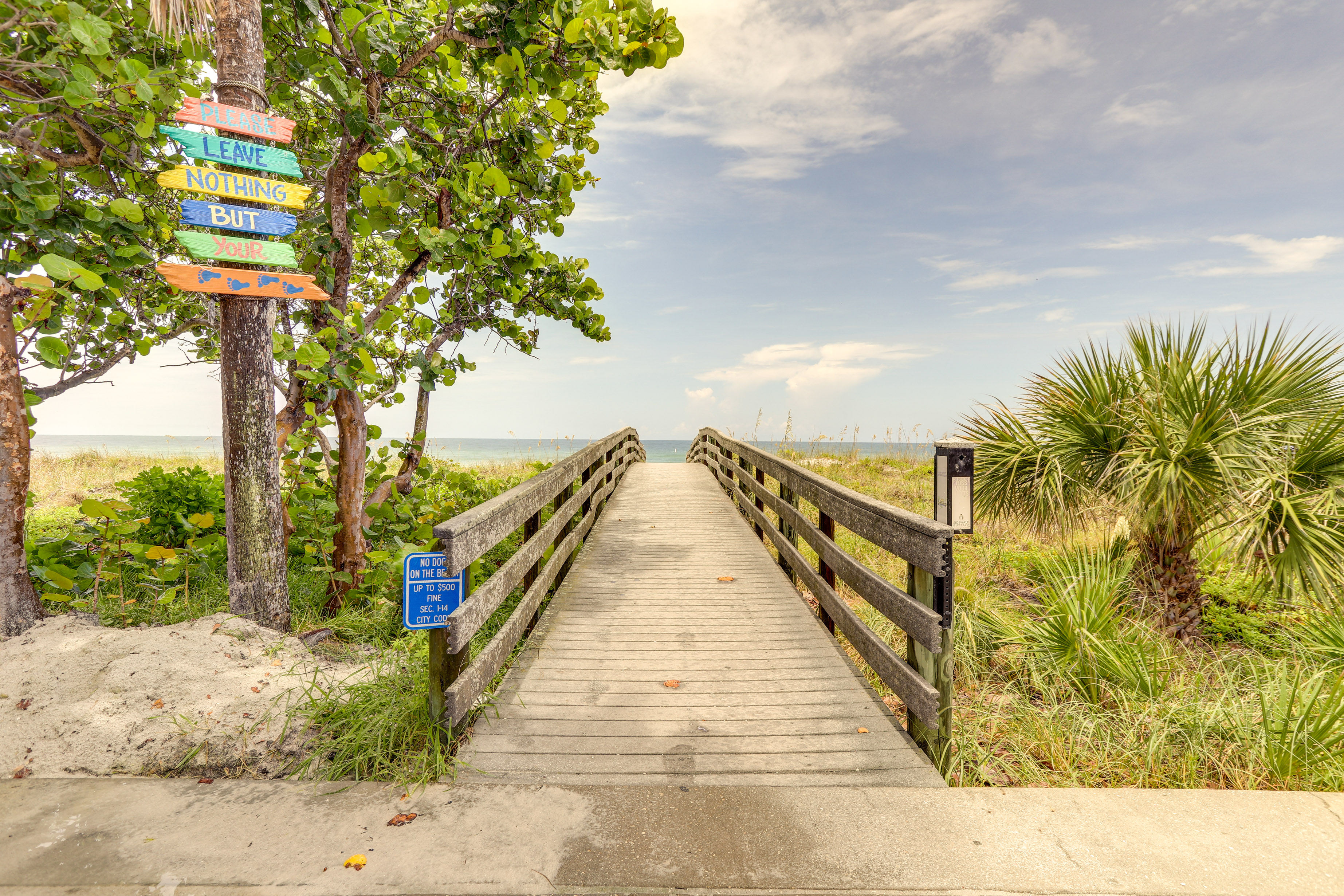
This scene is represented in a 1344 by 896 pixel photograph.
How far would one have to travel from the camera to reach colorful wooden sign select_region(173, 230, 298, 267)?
3.41 meters

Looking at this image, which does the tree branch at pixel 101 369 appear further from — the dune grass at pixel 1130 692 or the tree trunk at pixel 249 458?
the dune grass at pixel 1130 692

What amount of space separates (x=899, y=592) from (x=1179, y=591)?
394cm

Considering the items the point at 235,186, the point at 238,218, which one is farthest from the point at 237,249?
the point at 235,186

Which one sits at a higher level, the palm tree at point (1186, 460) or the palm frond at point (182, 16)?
the palm frond at point (182, 16)

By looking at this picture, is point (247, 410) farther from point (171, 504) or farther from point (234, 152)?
point (171, 504)

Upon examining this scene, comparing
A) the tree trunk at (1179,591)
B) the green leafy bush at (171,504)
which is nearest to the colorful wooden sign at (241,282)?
the green leafy bush at (171,504)

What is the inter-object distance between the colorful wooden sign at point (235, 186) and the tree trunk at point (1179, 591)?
734 centimetres

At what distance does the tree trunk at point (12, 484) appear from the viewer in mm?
3531

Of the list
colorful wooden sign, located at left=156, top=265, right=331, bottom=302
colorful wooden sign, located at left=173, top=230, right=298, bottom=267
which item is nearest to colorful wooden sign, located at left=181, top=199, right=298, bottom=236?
colorful wooden sign, located at left=173, top=230, right=298, bottom=267

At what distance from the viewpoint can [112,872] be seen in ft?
6.59

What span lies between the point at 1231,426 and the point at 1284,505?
0.82m

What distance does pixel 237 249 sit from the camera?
3.51m

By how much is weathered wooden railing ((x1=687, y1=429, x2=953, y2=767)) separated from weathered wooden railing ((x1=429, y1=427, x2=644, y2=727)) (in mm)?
2068

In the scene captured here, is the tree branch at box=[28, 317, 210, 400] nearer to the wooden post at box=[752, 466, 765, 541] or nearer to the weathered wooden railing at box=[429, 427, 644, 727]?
the weathered wooden railing at box=[429, 427, 644, 727]
